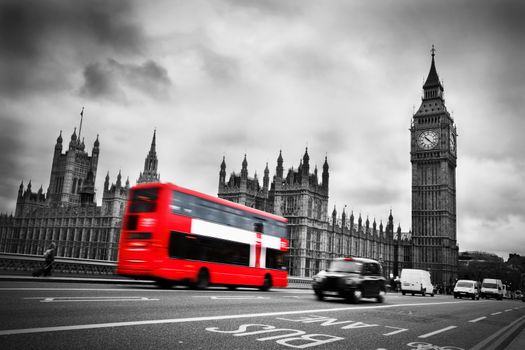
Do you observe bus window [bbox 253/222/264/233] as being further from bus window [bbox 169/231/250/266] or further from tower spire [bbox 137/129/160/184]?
tower spire [bbox 137/129/160/184]

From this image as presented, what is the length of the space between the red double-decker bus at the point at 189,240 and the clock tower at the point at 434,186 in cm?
7458

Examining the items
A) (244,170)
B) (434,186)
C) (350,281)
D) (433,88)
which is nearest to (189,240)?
(350,281)

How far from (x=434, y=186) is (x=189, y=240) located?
83112 millimetres

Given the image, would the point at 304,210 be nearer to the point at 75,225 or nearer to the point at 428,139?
the point at 428,139

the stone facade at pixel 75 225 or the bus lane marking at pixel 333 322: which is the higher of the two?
the stone facade at pixel 75 225

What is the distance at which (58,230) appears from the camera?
315 feet

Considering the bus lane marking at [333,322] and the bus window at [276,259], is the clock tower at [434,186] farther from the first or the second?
the bus lane marking at [333,322]

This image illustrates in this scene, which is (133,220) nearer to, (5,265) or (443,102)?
(5,265)

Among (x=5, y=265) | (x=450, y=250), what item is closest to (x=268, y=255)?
(x=5, y=265)

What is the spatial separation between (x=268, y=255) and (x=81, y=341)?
671 inches

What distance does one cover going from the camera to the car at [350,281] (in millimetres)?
15562

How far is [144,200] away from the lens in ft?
54.9

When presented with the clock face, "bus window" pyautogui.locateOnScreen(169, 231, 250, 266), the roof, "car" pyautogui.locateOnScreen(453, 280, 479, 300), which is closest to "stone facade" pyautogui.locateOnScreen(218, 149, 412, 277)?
the clock face

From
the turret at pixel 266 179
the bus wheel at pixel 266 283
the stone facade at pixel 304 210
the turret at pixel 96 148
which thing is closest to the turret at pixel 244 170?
the stone facade at pixel 304 210
